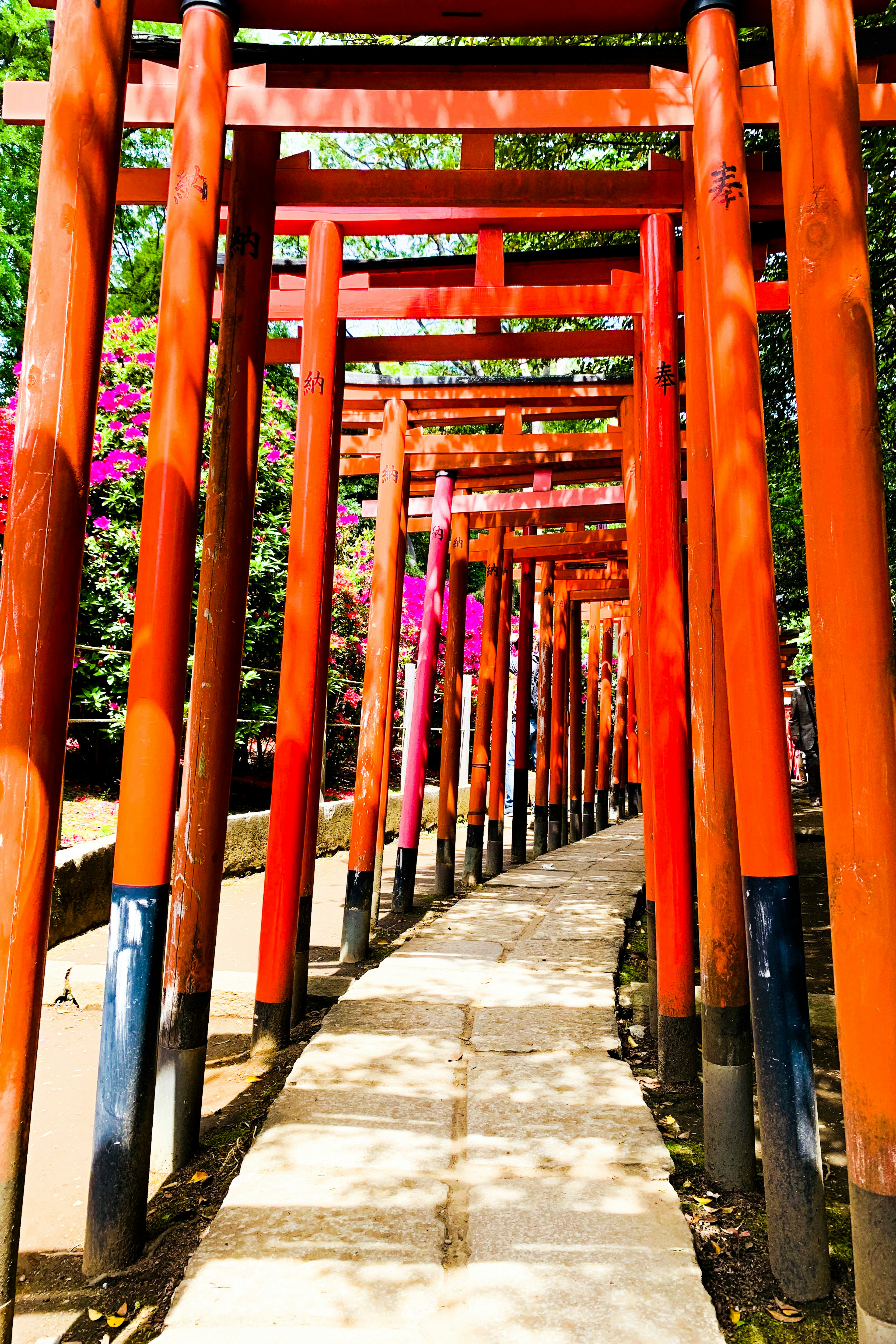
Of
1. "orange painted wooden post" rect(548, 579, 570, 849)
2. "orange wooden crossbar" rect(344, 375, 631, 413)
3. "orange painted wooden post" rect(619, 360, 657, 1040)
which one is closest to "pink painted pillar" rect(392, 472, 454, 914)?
"orange wooden crossbar" rect(344, 375, 631, 413)

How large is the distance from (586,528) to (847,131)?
27.6ft

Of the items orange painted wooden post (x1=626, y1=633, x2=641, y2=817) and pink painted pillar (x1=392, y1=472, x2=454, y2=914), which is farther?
orange painted wooden post (x1=626, y1=633, x2=641, y2=817)

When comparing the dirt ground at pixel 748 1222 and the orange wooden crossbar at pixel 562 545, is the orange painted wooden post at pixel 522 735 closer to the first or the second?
the orange wooden crossbar at pixel 562 545

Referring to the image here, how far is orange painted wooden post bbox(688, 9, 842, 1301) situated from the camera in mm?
2104

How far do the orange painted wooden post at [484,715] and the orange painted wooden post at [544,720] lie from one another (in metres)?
1.74

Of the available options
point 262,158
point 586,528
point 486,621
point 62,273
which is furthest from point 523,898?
point 62,273

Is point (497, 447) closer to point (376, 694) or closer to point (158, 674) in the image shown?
point (376, 694)

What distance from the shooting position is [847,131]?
1969 millimetres

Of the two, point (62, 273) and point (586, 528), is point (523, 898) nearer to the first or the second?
point (586, 528)

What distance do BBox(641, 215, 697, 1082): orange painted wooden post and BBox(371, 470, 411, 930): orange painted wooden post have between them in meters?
2.54

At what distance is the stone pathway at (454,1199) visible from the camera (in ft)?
6.11

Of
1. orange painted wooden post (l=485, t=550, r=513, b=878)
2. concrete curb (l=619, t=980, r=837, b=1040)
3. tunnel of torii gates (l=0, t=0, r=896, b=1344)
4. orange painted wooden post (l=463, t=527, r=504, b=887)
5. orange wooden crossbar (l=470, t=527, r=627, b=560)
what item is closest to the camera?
tunnel of torii gates (l=0, t=0, r=896, b=1344)

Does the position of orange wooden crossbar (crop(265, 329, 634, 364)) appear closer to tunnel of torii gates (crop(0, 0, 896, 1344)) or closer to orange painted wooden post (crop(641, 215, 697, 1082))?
tunnel of torii gates (crop(0, 0, 896, 1344))

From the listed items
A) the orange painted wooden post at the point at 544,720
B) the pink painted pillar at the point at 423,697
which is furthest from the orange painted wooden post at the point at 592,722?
the pink painted pillar at the point at 423,697
